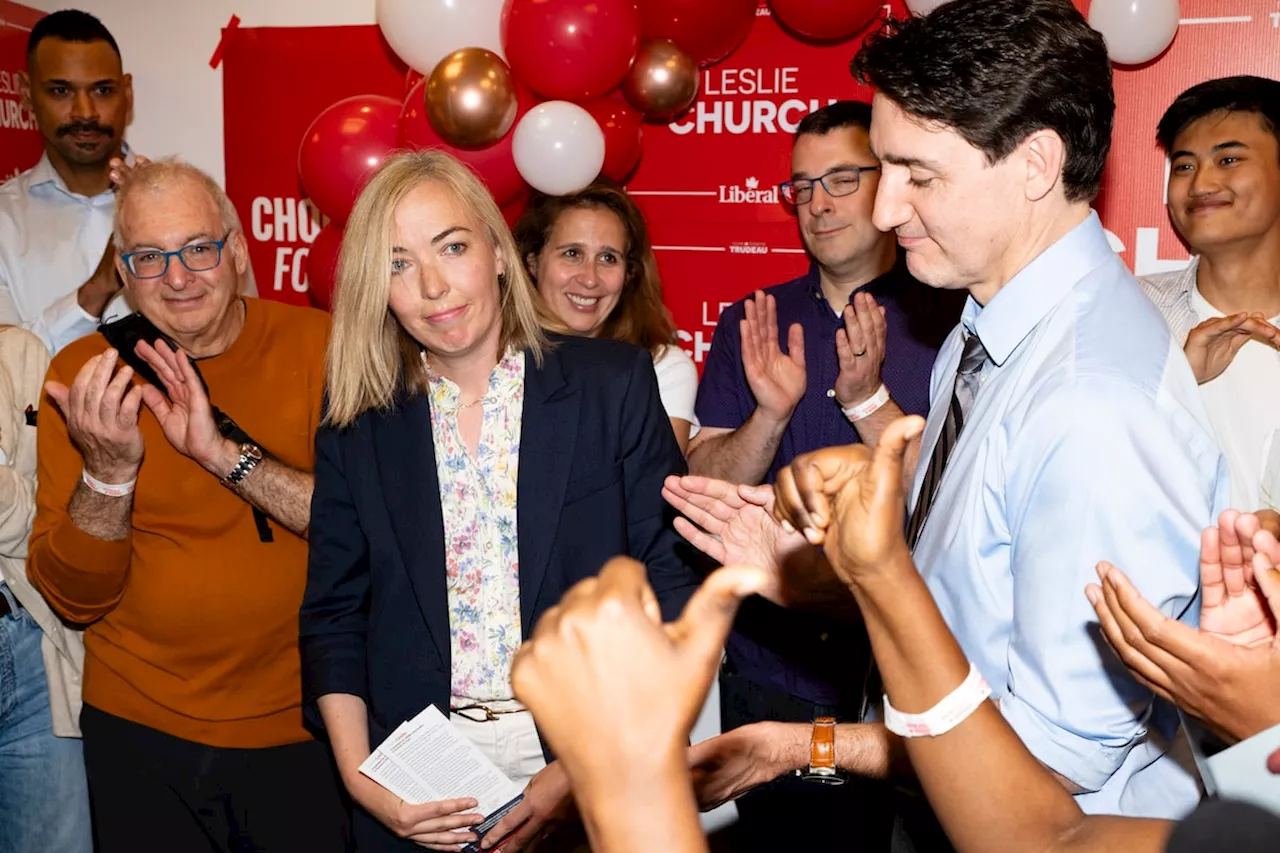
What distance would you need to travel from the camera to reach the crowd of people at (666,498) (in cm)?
108

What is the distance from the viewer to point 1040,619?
1.36 metres

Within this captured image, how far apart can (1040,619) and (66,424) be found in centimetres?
221

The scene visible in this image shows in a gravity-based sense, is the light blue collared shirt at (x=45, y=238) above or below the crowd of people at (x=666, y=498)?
above

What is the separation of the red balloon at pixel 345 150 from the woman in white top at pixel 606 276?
1.60ft

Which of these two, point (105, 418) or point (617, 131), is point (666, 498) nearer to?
point (105, 418)

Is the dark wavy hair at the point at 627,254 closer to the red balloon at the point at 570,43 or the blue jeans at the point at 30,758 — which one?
the red balloon at the point at 570,43

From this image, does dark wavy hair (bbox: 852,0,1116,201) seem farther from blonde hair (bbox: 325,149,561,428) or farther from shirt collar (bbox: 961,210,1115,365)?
blonde hair (bbox: 325,149,561,428)

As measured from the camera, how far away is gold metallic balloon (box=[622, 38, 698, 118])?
328 cm

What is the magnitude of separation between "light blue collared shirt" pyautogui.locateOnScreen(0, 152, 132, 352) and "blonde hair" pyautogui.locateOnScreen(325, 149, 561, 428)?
1.92 m

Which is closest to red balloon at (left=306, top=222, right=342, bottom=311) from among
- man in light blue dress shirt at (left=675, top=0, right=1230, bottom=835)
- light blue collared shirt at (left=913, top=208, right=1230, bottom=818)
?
man in light blue dress shirt at (left=675, top=0, right=1230, bottom=835)

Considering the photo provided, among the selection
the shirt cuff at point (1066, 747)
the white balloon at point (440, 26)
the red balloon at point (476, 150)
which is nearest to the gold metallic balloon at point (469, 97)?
the red balloon at point (476, 150)

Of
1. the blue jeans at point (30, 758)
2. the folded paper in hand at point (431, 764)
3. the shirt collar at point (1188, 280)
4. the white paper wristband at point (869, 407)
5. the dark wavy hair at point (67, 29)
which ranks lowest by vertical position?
the blue jeans at point (30, 758)

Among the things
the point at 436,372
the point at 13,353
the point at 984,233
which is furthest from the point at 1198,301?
the point at 13,353

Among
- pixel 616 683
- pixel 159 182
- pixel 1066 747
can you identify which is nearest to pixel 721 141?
pixel 159 182
